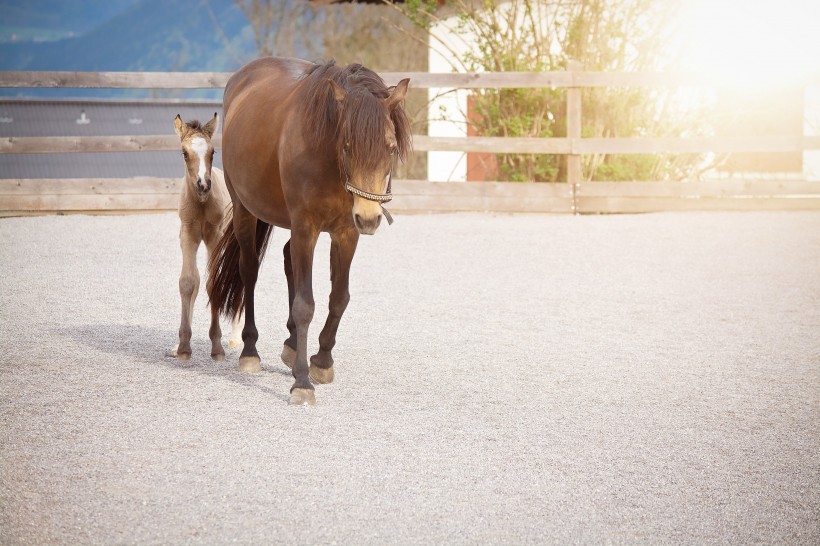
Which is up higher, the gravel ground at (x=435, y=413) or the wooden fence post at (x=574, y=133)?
the wooden fence post at (x=574, y=133)

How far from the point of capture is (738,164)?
1798cm

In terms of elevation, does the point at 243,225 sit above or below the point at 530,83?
below

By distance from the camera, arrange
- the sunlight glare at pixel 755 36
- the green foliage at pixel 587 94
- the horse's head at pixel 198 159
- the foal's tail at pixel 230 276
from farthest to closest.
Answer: the sunlight glare at pixel 755 36 < the green foliage at pixel 587 94 < the foal's tail at pixel 230 276 < the horse's head at pixel 198 159

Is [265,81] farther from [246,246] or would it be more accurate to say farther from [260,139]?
[246,246]

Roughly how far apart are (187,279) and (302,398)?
156 centimetres

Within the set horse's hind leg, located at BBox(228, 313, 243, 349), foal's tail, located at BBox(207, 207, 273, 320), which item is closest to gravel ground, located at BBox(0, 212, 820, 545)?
horse's hind leg, located at BBox(228, 313, 243, 349)

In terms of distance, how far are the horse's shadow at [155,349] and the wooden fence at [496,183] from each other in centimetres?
659

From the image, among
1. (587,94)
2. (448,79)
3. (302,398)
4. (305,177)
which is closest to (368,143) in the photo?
(305,177)

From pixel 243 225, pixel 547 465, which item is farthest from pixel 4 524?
pixel 243 225

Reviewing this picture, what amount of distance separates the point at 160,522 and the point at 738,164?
16463mm

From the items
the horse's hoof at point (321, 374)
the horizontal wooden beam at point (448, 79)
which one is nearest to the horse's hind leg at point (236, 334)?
the horse's hoof at point (321, 374)

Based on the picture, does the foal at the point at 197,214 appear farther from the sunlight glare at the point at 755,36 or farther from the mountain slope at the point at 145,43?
the mountain slope at the point at 145,43

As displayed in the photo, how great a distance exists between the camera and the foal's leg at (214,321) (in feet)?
19.3

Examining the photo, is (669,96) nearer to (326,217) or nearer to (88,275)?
A: (88,275)
